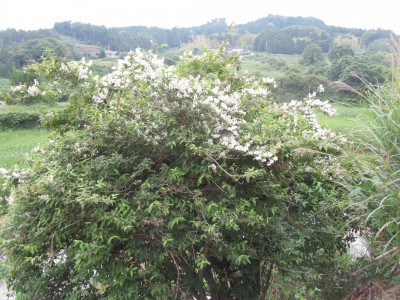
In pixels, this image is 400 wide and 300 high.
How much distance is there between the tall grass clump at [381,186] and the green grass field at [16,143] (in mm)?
11368

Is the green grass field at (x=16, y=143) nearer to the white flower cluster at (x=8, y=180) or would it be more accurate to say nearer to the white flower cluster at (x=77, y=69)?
the white flower cluster at (x=8, y=180)

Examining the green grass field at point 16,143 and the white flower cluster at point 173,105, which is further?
the green grass field at point 16,143

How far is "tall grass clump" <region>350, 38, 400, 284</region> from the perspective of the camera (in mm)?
2496

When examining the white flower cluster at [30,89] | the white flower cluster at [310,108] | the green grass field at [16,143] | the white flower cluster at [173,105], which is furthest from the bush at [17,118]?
the white flower cluster at [310,108]

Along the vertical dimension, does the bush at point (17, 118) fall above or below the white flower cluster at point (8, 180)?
below

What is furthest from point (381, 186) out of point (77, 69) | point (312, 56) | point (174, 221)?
point (312, 56)

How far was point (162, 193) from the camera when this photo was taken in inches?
96.6

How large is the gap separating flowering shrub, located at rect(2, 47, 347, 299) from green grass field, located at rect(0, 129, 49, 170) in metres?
10.4

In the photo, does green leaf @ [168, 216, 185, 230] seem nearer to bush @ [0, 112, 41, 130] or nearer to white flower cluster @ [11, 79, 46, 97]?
white flower cluster @ [11, 79, 46, 97]

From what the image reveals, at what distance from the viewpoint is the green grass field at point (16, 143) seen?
13.3 m

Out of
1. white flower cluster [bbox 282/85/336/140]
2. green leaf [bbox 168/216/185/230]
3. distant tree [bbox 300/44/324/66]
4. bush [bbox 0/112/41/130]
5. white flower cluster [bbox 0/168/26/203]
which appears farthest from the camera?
distant tree [bbox 300/44/324/66]

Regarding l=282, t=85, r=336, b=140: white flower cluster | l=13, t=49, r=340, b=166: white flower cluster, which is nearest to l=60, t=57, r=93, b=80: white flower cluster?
l=13, t=49, r=340, b=166: white flower cluster

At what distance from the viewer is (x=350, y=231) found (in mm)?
3182

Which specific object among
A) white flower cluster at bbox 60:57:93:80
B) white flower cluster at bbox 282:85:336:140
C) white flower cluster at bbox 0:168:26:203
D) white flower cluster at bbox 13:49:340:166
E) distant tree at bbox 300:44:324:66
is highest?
white flower cluster at bbox 60:57:93:80
